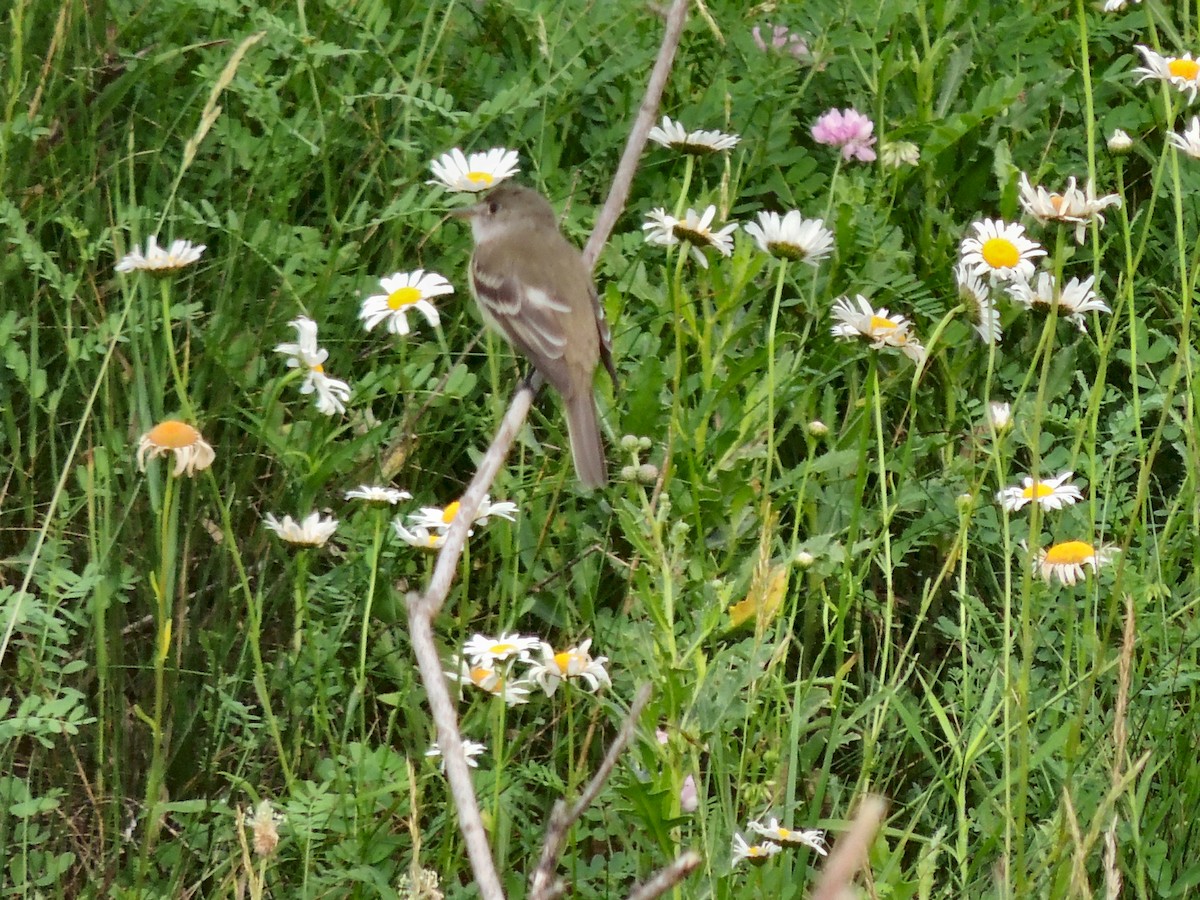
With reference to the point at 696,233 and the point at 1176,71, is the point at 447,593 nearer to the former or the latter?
the point at 696,233

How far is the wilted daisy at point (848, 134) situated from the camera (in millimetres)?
4344

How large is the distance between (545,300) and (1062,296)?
1512 mm

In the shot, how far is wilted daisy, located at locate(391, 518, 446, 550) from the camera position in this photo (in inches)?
123

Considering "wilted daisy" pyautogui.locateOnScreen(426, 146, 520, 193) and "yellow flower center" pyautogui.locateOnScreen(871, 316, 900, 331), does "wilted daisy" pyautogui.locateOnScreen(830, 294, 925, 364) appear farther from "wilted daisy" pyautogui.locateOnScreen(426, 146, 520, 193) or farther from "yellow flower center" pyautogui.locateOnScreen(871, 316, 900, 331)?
"wilted daisy" pyautogui.locateOnScreen(426, 146, 520, 193)

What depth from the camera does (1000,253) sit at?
331 centimetres

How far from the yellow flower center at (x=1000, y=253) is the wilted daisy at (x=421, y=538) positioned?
126 cm

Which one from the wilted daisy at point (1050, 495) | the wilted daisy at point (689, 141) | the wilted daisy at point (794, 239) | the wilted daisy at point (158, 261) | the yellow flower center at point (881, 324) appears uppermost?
the wilted daisy at point (689, 141)

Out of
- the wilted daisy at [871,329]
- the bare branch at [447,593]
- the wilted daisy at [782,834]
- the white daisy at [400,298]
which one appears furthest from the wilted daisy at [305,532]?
the wilted daisy at [871,329]

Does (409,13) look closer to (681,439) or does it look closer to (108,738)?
(681,439)

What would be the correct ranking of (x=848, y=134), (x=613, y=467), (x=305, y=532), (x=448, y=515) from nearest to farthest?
1. (x=305, y=532)
2. (x=448, y=515)
3. (x=613, y=467)
4. (x=848, y=134)

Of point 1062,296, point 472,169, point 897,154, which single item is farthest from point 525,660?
point 897,154

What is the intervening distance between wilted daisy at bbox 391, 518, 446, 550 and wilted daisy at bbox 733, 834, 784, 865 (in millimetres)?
883

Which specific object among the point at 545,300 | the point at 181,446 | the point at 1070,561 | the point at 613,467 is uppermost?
the point at 181,446

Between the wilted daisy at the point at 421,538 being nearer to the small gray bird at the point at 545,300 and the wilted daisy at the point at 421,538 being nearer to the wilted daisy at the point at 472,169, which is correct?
the small gray bird at the point at 545,300
